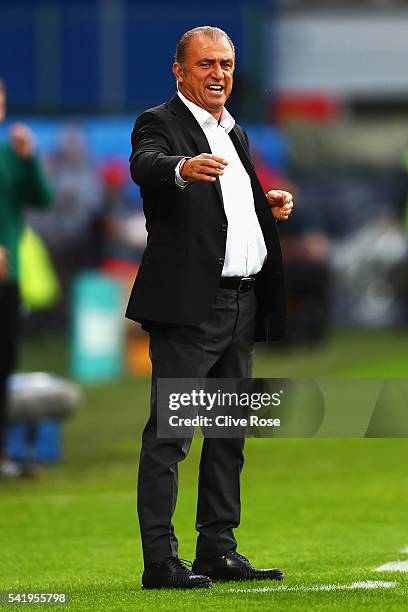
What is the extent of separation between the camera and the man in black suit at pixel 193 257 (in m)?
5.84

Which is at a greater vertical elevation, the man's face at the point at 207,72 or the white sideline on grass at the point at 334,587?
the man's face at the point at 207,72

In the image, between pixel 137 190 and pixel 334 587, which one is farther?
pixel 137 190

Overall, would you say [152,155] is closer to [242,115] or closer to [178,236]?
[178,236]

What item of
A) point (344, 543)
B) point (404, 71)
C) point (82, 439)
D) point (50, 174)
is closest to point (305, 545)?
point (344, 543)

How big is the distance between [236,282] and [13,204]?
4285mm

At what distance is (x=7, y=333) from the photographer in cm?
1008

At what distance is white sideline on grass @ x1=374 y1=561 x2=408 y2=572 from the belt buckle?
1.18m

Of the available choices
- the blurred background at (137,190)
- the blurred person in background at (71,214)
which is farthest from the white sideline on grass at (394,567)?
the blurred person in background at (71,214)

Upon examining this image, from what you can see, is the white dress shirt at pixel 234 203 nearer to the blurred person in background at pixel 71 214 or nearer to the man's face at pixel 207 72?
the man's face at pixel 207 72

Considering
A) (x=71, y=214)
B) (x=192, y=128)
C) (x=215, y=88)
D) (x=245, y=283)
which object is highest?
(x=215, y=88)

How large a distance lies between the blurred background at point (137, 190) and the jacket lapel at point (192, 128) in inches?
360

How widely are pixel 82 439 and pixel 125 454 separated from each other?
1044 millimetres

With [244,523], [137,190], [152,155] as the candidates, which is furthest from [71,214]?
[152,155]

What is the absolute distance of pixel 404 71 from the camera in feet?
117
